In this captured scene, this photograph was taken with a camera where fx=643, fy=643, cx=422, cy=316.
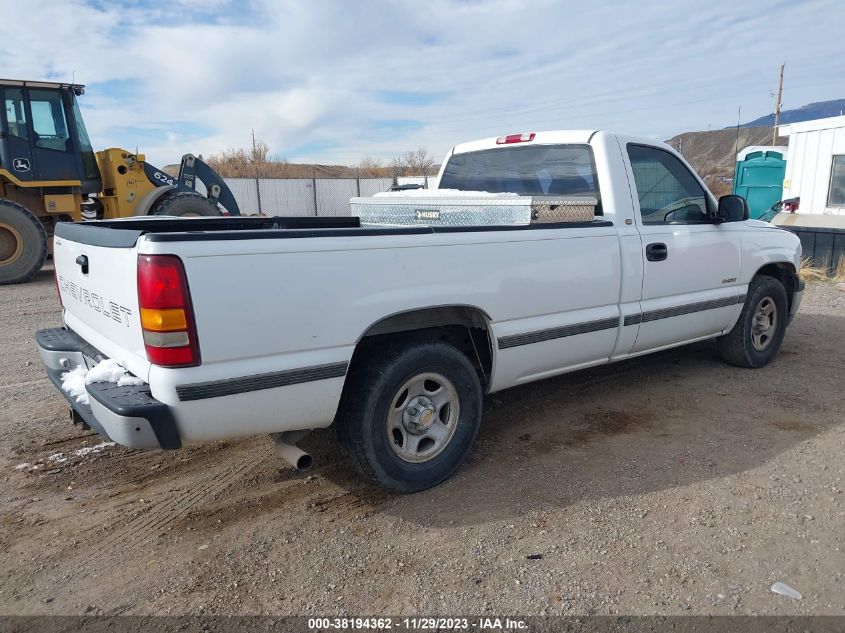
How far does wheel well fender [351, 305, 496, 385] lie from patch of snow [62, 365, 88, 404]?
1.36 meters

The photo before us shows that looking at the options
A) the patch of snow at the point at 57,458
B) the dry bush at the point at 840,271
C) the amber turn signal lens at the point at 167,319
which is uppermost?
the amber turn signal lens at the point at 167,319

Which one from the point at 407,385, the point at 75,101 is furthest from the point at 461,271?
the point at 75,101

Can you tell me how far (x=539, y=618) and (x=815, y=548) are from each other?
1421mm

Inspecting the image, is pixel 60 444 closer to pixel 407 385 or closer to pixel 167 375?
pixel 167 375

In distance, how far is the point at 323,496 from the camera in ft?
11.6

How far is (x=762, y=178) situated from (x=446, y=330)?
50.7 ft

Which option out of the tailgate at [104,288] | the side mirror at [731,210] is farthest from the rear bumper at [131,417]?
the side mirror at [731,210]

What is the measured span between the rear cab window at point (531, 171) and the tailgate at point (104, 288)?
289 cm

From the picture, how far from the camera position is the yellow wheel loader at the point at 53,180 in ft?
36.3

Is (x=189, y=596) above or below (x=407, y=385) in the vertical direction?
below

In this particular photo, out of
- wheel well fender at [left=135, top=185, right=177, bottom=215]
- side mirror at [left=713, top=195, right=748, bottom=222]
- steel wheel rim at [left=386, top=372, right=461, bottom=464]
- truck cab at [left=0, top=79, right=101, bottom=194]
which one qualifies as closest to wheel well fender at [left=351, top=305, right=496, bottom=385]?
steel wheel rim at [left=386, top=372, right=461, bottom=464]

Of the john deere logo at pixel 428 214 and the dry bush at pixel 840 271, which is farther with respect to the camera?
the dry bush at pixel 840 271

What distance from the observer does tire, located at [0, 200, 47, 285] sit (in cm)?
1099

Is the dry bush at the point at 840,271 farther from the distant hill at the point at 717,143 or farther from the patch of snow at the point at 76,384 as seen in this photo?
the distant hill at the point at 717,143
